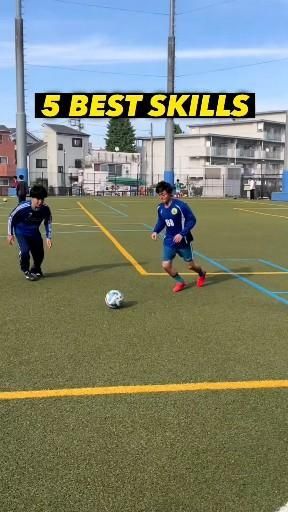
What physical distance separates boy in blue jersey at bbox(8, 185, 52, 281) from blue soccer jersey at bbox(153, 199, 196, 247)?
2.01 m

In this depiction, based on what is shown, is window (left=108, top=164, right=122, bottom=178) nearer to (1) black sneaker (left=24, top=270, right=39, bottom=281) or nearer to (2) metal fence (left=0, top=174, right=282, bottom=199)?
(2) metal fence (left=0, top=174, right=282, bottom=199)

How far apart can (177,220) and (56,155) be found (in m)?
64.9

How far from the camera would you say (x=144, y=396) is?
3949 mm

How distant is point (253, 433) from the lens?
11.0 feet

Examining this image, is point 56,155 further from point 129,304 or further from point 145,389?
point 145,389

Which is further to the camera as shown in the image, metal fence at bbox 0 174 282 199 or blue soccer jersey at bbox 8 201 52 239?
metal fence at bbox 0 174 282 199

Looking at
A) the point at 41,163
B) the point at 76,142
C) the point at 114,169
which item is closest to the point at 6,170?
the point at 41,163

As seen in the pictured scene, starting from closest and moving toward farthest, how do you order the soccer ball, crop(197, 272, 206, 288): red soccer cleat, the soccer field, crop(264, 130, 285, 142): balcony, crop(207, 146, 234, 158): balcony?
the soccer field → the soccer ball → crop(197, 272, 206, 288): red soccer cleat → crop(207, 146, 234, 158): balcony → crop(264, 130, 285, 142): balcony

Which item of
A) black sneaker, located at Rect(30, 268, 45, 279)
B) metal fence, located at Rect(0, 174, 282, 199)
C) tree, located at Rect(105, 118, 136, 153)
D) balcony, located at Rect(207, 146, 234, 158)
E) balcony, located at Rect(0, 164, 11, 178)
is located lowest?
black sneaker, located at Rect(30, 268, 45, 279)

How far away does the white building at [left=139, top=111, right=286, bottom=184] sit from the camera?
2596 inches

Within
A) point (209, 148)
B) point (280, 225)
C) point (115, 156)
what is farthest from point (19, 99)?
point (115, 156)

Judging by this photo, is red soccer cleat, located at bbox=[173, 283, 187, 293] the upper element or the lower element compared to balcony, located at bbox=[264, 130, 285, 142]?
lower

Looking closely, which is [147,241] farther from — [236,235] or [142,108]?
[142,108]

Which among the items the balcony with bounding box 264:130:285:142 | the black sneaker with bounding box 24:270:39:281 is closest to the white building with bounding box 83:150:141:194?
the balcony with bounding box 264:130:285:142
